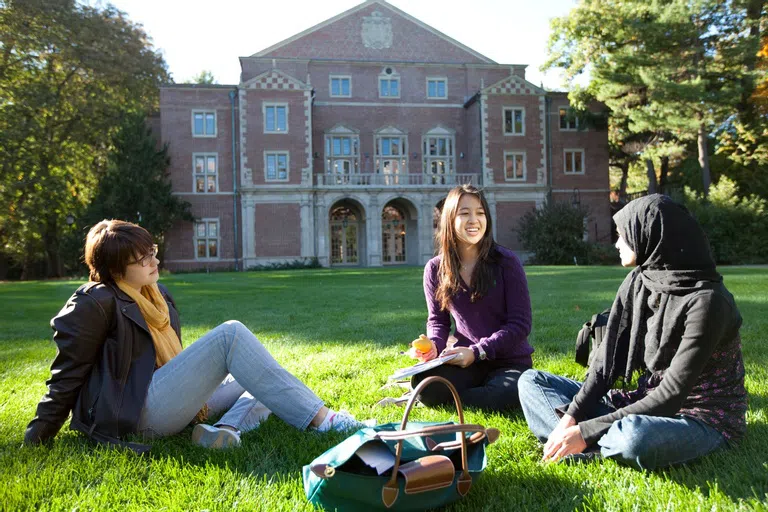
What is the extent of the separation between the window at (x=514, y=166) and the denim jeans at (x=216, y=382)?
28792mm

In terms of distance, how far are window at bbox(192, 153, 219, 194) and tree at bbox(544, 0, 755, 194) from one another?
60.1 ft

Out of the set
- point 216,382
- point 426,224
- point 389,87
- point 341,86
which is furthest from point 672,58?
point 216,382

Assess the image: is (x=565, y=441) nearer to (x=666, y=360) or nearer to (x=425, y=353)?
(x=666, y=360)

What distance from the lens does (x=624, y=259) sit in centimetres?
266

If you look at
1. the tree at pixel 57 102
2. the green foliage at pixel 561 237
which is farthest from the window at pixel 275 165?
the green foliage at pixel 561 237

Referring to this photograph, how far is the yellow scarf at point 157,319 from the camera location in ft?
9.85

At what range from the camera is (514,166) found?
30.7 metres

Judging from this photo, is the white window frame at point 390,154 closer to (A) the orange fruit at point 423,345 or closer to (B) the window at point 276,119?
(B) the window at point 276,119

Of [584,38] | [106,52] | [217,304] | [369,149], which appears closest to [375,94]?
[369,149]

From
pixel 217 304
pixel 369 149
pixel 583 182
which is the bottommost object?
pixel 217 304

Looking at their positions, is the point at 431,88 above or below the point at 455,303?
above

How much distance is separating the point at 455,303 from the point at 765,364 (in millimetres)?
2579

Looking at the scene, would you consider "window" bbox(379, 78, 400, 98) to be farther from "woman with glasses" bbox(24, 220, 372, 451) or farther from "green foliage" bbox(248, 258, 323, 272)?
"woman with glasses" bbox(24, 220, 372, 451)

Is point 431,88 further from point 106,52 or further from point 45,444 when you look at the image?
point 45,444
